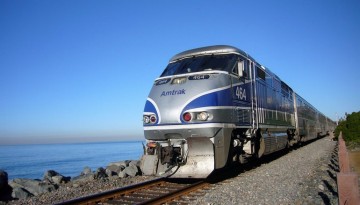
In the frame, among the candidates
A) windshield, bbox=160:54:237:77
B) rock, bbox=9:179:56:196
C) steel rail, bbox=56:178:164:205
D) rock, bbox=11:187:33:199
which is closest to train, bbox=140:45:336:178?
windshield, bbox=160:54:237:77

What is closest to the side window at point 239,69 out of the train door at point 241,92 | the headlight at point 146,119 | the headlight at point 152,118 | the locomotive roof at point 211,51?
the train door at point 241,92

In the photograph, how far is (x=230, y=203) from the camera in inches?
254

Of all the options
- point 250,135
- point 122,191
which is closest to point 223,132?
point 250,135

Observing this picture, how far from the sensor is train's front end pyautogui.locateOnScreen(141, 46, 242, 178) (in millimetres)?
8125

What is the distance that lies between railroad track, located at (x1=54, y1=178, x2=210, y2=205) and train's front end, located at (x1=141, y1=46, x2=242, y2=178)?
426mm

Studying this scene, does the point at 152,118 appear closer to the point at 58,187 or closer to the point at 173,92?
the point at 173,92

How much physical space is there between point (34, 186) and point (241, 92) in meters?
7.38

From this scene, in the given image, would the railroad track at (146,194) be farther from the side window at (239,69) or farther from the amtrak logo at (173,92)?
the side window at (239,69)

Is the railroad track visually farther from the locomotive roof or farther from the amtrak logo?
the locomotive roof

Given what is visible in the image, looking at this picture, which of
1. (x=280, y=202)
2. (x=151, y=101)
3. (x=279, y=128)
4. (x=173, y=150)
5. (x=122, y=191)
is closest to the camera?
(x=280, y=202)

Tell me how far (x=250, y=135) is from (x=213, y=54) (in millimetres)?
2766

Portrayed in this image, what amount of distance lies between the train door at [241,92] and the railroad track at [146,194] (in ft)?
7.42

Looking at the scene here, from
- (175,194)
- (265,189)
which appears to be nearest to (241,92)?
(265,189)

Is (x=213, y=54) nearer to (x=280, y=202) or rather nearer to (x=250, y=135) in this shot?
(x=250, y=135)
